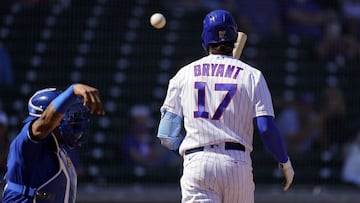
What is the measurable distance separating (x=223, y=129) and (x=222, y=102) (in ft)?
0.47

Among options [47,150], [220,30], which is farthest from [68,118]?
[220,30]

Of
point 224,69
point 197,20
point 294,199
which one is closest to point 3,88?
point 197,20

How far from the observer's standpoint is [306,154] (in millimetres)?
10844

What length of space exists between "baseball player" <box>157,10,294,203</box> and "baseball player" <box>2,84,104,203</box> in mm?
598

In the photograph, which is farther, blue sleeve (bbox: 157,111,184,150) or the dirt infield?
the dirt infield

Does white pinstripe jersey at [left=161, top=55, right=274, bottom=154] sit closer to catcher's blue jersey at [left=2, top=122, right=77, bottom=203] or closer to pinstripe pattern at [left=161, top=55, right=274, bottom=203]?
pinstripe pattern at [left=161, top=55, right=274, bottom=203]

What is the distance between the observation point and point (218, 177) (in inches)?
193

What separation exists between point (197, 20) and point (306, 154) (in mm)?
2291

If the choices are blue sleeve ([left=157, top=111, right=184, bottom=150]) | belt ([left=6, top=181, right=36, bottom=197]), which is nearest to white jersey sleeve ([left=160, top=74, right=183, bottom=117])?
blue sleeve ([left=157, top=111, right=184, bottom=150])

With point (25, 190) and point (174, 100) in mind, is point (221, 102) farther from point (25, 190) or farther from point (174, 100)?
point (25, 190)

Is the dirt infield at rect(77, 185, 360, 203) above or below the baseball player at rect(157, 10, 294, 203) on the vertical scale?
below

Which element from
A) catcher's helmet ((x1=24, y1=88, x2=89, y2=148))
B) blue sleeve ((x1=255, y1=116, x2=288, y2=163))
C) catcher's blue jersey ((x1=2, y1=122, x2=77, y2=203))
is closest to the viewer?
catcher's blue jersey ((x1=2, y1=122, x2=77, y2=203))

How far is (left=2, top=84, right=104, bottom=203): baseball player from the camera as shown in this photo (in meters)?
4.43

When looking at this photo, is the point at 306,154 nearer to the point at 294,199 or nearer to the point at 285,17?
the point at 294,199
